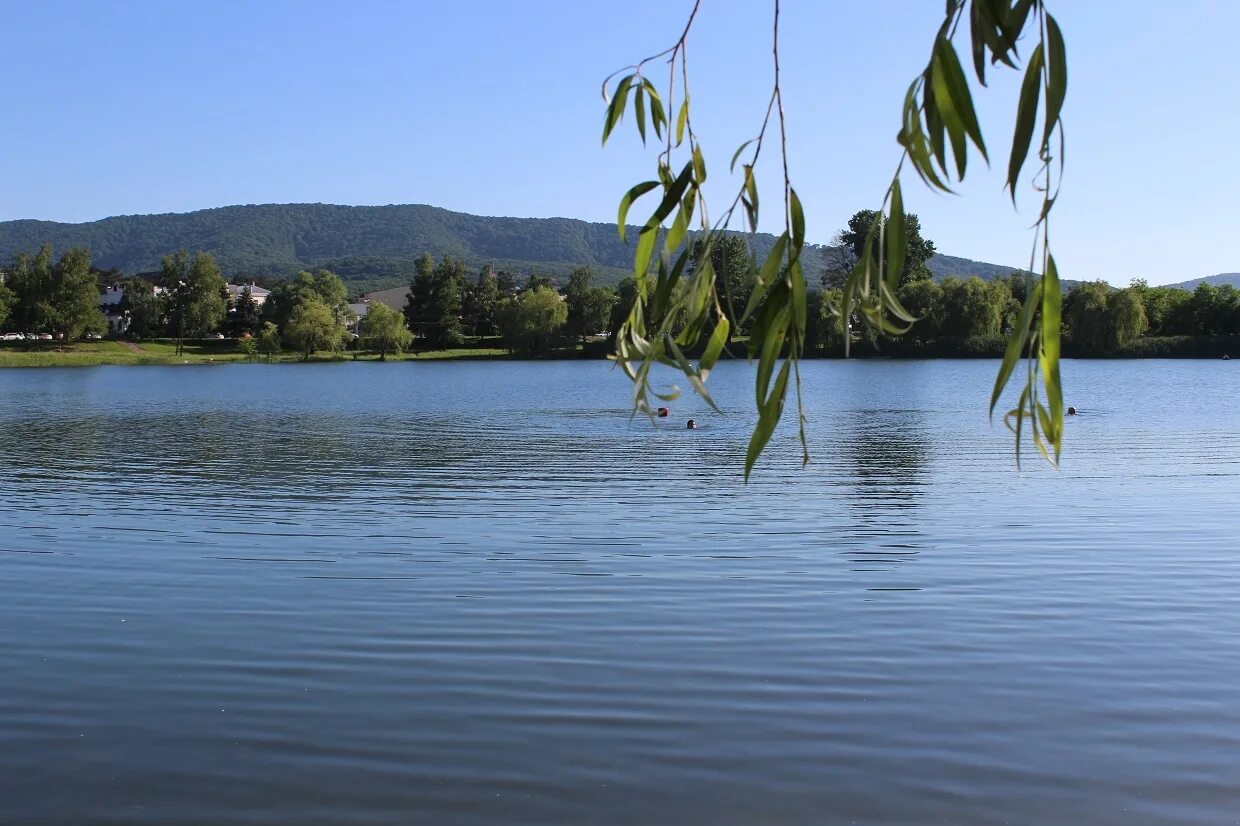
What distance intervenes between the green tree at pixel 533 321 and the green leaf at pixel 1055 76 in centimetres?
12571

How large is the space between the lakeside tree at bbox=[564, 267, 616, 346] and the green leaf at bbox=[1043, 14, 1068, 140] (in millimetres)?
126895

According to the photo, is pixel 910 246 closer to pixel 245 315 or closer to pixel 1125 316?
pixel 1125 316

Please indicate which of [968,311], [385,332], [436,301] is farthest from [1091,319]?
[436,301]

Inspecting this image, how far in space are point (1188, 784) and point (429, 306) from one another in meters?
147

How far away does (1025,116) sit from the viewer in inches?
94.4

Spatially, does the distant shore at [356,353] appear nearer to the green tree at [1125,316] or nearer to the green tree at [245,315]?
the green tree at [1125,316]

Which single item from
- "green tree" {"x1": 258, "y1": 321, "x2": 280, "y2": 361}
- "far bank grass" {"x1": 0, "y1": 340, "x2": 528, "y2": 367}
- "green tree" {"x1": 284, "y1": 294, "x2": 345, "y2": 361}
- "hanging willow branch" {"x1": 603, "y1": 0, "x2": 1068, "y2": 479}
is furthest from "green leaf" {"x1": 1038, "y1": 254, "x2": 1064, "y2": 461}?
"green tree" {"x1": 258, "y1": 321, "x2": 280, "y2": 361}

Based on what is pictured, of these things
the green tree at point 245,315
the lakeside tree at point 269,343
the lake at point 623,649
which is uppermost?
the green tree at point 245,315

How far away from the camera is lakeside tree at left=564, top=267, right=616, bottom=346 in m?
130

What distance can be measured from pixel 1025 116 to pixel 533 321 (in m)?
126

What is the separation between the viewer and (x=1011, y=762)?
645cm

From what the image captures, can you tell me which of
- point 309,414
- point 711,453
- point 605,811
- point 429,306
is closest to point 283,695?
point 605,811

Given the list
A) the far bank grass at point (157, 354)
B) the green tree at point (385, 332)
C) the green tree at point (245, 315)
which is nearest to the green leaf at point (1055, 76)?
the far bank grass at point (157, 354)

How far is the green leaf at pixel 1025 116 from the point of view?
2373 mm
